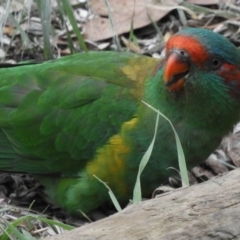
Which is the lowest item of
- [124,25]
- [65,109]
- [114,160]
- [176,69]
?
[114,160]

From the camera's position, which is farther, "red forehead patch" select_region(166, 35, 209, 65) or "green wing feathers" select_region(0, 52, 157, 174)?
"green wing feathers" select_region(0, 52, 157, 174)

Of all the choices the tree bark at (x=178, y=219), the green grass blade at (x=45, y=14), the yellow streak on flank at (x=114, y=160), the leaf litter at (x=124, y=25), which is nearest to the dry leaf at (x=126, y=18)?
the leaf litter at (x=124, y=25)

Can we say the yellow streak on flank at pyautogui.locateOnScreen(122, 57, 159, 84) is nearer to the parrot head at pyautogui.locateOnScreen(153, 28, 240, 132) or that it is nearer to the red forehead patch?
the parrot head at pyautogui.locateOnScreen(153, 28, 240, 132)

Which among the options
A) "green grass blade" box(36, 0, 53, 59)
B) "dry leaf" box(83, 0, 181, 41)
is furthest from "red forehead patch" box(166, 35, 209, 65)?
"dry leaf" box(83, 0, 181, 41)

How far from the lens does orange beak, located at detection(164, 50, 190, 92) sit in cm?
278

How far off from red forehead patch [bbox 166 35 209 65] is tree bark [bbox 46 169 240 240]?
70 centimetres

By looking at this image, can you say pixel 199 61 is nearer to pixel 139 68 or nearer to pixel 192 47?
pixel 192 47

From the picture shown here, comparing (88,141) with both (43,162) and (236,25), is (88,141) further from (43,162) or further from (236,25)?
(236,25)

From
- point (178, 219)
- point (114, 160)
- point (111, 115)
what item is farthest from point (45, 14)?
point (178, 219)

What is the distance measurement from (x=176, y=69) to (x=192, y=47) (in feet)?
0.35

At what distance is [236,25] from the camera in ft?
13.3

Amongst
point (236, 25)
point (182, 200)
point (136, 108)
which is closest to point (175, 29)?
point (236, 25)

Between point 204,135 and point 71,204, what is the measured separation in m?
0.66

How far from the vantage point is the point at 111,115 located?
3.02m
